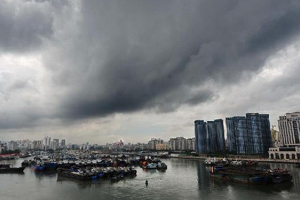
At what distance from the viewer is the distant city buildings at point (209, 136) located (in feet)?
290

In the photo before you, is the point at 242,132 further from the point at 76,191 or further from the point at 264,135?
the point at 76,191

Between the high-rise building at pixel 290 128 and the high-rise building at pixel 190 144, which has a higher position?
the high-rise building at pixel 290 128

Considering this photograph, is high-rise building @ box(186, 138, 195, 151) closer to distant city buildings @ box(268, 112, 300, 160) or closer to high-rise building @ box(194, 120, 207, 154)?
high-rise building @ box(194, 120, 207, 154)

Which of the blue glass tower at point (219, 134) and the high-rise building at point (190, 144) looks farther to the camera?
the high-rise building at point (190, 144)

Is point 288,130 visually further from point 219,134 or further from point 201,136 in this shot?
point 201,136

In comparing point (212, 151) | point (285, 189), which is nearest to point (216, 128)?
point (212, 151)

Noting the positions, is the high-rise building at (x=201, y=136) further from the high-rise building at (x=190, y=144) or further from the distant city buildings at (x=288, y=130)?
the high-rise building at (x=190, y=144)

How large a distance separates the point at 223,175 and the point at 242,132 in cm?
4354

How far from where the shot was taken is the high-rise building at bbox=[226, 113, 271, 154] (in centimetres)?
6862

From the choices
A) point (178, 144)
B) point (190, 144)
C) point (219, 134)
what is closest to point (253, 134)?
point (219, 134)

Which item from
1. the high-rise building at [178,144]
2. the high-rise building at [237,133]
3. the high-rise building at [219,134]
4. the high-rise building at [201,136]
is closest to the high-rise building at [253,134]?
the high-rise building at [237,133]

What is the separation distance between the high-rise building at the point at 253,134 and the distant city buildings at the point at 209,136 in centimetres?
1607

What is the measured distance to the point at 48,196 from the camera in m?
22.0

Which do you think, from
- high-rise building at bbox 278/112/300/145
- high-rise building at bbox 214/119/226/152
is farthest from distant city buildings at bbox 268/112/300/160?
high-rise building at bbox 214/119/226/152
